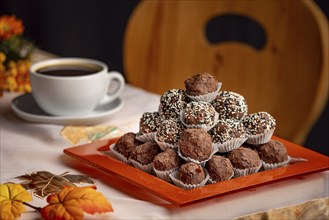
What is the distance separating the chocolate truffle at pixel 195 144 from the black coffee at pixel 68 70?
482 mm

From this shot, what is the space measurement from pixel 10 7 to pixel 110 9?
1.05 meters

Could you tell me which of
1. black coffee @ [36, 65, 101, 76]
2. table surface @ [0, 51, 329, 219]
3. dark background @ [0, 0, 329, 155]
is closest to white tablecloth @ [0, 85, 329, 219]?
table surface @ [0, 51, 329, 219]

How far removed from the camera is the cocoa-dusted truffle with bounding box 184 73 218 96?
1074 millimetres

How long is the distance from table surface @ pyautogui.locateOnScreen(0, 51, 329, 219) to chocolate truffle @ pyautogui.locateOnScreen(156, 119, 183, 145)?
0.09 meters

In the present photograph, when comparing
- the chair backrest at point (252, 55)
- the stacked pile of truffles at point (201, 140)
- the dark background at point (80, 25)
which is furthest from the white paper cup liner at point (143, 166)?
the dark background at point (80, 25)

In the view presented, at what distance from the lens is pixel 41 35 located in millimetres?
3926

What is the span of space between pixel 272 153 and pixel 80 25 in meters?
2.65

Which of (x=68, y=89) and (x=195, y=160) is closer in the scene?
(x=195, y=160)

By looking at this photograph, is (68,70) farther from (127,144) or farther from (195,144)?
(195,144)

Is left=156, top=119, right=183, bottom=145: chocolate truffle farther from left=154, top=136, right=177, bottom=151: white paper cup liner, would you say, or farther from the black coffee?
the black coffee

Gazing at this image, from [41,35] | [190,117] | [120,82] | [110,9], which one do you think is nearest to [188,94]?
[190,117]

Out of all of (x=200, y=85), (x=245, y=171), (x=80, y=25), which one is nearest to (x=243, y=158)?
(x=245, y=171)

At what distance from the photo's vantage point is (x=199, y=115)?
1029 millimetres

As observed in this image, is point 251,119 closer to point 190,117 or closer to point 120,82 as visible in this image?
point 190,117
